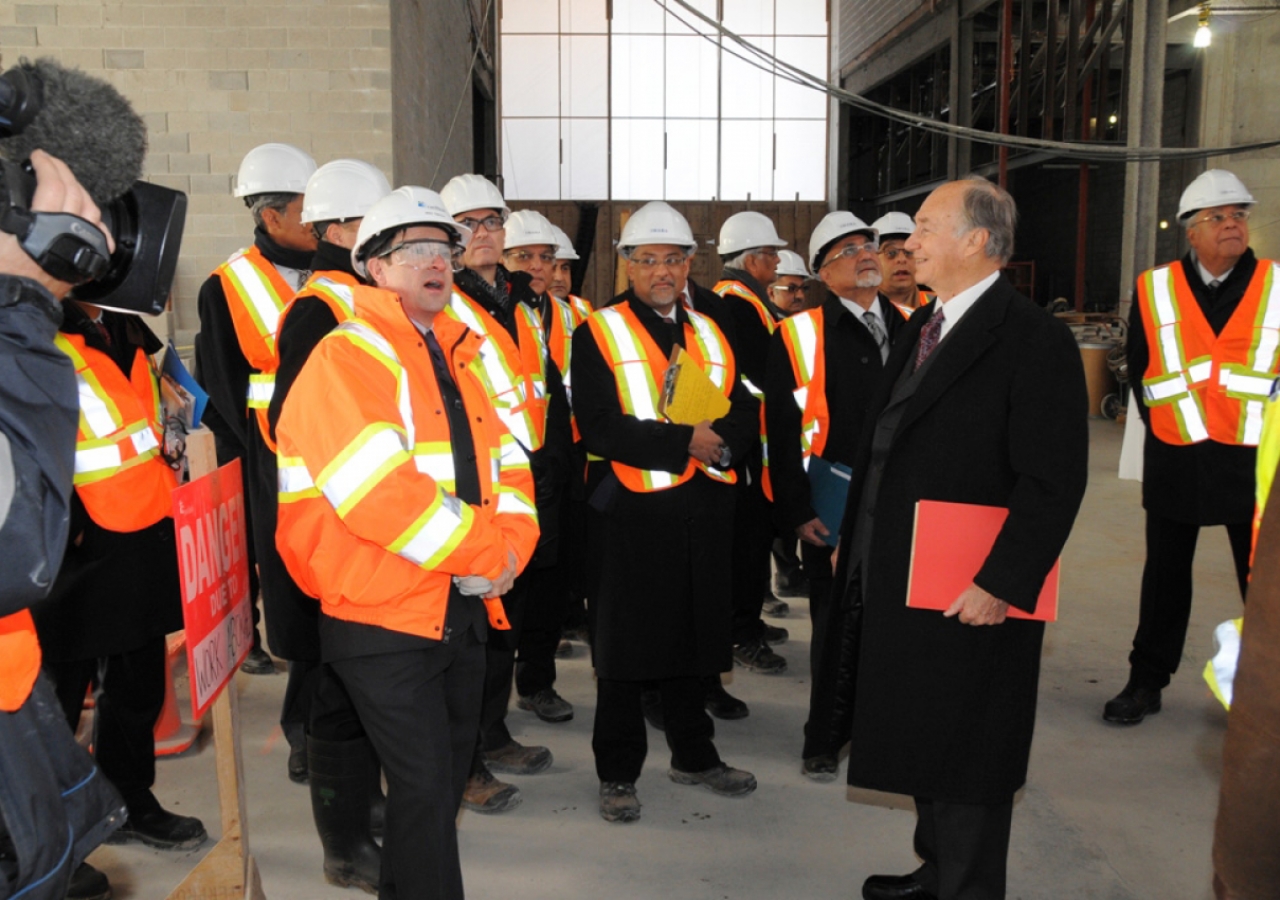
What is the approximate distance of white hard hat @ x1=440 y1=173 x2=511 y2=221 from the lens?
389 centimetres

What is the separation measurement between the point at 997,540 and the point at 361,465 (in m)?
1.46

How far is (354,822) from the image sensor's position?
9.79 feet

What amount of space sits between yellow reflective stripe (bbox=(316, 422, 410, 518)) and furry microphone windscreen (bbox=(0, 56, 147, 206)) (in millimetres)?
910

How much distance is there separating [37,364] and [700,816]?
2.83 meters

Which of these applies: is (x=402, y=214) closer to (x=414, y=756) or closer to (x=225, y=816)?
(x=414, y=756)

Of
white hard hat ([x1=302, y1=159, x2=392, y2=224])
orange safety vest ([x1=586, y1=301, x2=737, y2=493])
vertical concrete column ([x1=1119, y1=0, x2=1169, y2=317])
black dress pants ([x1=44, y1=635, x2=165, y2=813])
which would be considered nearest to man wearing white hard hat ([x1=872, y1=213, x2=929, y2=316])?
orange safety vest ([x1=586, y1=301, x2=737, y2=493])

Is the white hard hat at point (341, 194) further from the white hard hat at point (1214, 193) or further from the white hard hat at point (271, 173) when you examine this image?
the white hard hat at point (1214, 193)

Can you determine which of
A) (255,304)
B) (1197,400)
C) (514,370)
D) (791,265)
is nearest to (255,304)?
(255,304)

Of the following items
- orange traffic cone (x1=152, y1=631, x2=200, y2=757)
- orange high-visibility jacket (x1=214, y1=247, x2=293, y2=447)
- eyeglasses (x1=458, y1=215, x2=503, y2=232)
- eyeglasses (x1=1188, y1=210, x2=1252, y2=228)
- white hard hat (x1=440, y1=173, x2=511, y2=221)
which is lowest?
orange traffic cone (x1=152, y1=631, x2=200, y2=757)

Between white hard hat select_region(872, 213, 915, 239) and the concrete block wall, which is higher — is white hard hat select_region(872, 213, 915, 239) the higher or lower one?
the lower one

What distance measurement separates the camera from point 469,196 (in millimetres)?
3904

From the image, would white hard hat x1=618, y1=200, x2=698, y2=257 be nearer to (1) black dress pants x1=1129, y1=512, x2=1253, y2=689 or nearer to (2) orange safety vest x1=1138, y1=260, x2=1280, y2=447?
(2) orange safety vest x1=1138, y1=260, x2=1280, y2=447

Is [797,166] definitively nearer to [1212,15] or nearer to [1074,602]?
[1212,15]

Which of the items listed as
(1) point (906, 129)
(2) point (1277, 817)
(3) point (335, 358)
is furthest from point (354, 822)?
(1) point (906, 129)
